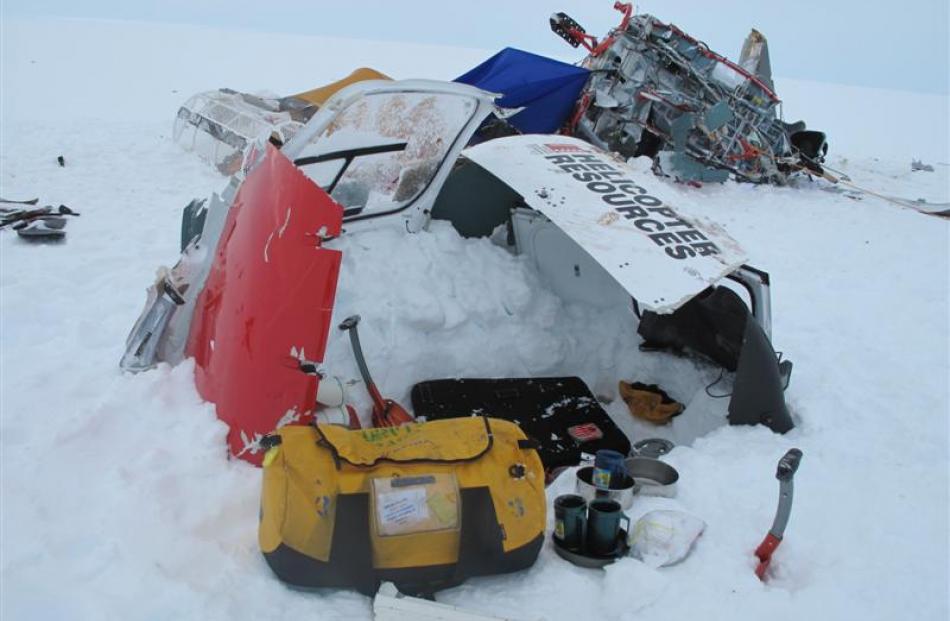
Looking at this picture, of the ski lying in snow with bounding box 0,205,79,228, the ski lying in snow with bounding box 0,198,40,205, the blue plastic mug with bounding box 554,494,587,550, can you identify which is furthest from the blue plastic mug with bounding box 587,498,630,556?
the ski lying in snow with bounding box 0,198,40,205

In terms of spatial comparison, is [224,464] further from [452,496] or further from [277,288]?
[452,496]

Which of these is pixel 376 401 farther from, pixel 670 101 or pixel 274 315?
pixel 670 101

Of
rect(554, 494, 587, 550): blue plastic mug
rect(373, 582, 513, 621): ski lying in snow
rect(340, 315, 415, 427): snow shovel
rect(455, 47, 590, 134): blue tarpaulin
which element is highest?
rect(455, 47, 590, 134): blue tarpaulin

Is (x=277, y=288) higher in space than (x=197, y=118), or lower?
higher

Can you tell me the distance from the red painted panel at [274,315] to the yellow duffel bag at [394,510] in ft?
1.69

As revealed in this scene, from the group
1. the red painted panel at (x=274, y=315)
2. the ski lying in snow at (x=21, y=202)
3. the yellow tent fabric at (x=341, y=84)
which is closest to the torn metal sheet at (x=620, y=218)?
the red painted panel at (x=274, y=315)

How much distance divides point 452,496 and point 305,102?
33.4ft

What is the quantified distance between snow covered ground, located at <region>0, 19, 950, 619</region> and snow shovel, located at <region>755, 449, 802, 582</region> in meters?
0.08

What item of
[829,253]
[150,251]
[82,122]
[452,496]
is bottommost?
[82,122]

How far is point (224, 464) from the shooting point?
3.12 metres

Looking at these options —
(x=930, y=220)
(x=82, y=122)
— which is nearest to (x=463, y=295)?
(x=930, y=220)

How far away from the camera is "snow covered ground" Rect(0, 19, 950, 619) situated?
8.49 ft

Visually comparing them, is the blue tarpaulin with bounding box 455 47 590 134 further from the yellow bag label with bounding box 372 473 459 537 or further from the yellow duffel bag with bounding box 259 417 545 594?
the yellow bag label with bounding box 372 473 459 537

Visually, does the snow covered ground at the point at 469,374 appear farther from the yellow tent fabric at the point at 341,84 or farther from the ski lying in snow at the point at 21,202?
the yellow tent fabric at the point at 341,84
